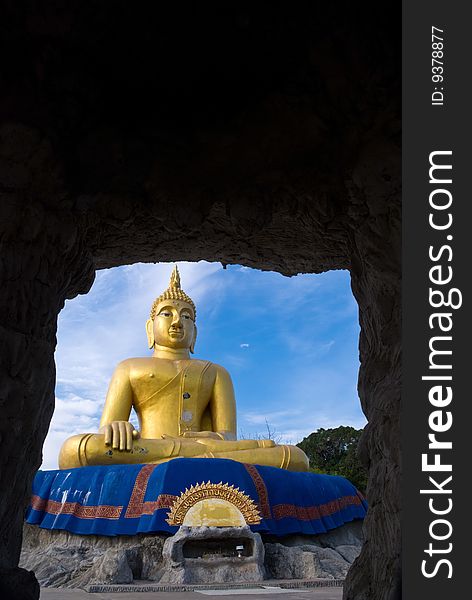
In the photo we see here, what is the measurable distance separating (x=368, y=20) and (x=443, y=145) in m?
0.67

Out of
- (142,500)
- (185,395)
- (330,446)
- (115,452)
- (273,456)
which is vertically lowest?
(142,500)

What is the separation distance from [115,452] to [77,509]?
0.81 m

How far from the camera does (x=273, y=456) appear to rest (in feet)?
26.8

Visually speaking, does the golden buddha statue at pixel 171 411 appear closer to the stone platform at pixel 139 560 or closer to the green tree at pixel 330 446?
the stone platform at pixel 139 560

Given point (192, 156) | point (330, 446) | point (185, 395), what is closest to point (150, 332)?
point (185, 395)

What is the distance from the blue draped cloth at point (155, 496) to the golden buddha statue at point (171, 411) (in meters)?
0.37

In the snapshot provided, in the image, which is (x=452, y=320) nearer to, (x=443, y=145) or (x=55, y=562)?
(x=443, y=145)

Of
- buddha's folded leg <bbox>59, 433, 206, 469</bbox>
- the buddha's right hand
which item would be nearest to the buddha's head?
the buddha's right hand

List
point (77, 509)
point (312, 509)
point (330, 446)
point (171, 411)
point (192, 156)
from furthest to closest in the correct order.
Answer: point (330, 446), point (171, 411), point (312, 509), point (77, 509), point (192, 156)

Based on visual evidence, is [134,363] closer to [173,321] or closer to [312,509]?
[173,321]

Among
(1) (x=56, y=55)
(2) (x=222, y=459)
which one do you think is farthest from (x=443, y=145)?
(2) (x=222, y=459)

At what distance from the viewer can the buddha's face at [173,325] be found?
9625 millimetres

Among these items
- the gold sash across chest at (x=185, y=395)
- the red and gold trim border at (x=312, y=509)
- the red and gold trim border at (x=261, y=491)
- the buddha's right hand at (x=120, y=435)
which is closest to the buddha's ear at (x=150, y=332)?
the gold sash across chest at (x=185, y=395)

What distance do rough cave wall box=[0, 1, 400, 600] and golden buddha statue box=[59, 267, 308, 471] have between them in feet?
18.2
